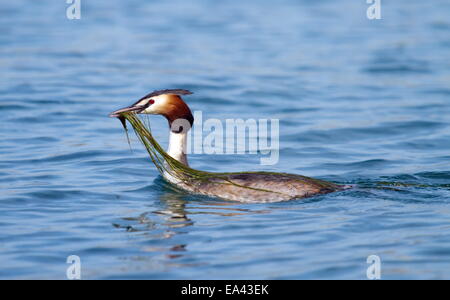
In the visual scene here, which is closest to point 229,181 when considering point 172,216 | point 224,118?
point 172,216

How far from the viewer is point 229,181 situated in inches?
394

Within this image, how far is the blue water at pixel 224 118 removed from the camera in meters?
8.28

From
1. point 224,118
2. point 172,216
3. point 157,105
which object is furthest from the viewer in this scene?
point 224,118

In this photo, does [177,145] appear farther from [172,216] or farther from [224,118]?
[224,118]

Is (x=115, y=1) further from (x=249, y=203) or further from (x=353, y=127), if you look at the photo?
(x=249, y=203)

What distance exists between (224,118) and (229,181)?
5801 millimetres

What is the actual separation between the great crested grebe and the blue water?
152 millimetres

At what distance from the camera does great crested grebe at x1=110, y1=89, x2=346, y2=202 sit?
9922 millimetres

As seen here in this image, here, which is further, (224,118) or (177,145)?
(224,118)

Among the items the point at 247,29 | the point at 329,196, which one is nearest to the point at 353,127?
the point at 329,196

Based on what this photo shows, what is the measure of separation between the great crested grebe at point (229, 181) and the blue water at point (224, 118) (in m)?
0.15

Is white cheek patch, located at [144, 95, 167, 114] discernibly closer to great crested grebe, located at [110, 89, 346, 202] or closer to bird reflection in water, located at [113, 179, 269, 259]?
great crested grebe, located at [110, 89, 346, 202]

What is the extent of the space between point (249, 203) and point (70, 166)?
329 cm

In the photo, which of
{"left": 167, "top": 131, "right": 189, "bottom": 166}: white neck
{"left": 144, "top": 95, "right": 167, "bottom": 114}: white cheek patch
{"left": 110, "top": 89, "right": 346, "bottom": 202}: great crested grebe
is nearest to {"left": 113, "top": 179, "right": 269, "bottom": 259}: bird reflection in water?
{"left": 110, "top": 89, "right": 346, "bottom": 202}: great crested grebe
